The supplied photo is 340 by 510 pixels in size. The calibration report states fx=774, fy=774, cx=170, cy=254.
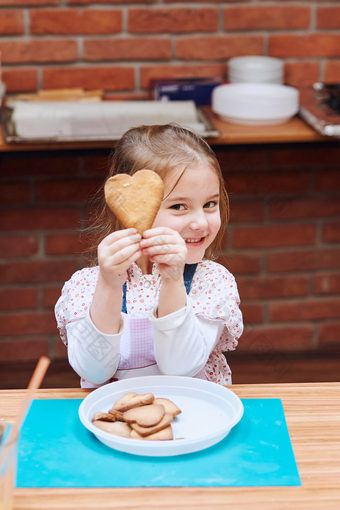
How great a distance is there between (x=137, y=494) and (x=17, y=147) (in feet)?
4.31

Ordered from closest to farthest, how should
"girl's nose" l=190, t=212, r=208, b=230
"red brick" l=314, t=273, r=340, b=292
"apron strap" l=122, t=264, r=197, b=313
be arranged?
"girl's nose" l=190, t=212, r=208, b=230 < "apron strap" l=122, t=264, r=197, b=313 < "red brick" l=314, t=273, r=340, b=292

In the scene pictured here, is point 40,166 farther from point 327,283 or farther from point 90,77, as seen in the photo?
point 327,283

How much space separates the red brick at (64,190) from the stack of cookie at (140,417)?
147 cm

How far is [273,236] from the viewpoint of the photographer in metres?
2.55

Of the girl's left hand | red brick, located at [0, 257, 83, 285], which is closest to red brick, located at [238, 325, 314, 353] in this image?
red brick, located at [0, 257, 83, 285]

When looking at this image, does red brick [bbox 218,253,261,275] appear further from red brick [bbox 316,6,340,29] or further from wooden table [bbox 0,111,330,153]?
red brick [bbox 316,6,340,29]

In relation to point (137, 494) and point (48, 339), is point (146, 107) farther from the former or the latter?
point (137, 494)

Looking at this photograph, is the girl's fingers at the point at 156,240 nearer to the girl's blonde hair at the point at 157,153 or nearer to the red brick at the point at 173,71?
the girl's blonde hair at the point at 157,153

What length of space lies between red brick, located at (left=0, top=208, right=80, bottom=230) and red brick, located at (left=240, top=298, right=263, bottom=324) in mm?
638

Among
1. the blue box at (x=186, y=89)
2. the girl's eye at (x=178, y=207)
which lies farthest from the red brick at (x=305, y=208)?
the girl's eye at (x=178, y=207)

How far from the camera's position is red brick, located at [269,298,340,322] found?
2.64 metres

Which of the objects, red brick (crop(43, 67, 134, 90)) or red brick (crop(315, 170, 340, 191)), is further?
red brick (crop(315, 170, 340, 191))

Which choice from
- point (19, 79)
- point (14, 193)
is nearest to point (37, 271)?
point (14, 193)

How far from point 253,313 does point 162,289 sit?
1.53 metres
